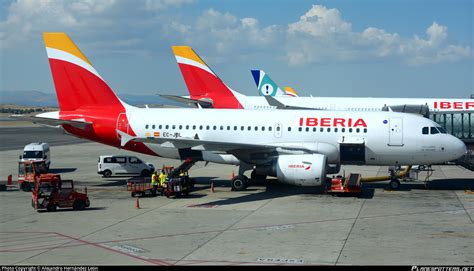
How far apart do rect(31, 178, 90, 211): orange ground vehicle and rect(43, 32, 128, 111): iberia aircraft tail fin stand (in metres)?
9.53

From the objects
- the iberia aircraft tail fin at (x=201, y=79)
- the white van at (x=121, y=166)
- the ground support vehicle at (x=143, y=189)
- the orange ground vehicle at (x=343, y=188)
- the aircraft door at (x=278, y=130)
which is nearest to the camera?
the orange ground vehicle at (x=343, y=188)

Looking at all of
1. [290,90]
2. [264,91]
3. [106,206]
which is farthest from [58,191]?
[290,90]

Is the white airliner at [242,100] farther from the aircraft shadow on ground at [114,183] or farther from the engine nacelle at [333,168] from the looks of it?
the engine nacelle at [333,168]

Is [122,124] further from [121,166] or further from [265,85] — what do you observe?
[265,85]

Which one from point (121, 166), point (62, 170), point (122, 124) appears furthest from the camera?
point (62, 170)

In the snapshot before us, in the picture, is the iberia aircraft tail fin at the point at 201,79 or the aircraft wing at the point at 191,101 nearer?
the aircraft wing at the point at 191,101

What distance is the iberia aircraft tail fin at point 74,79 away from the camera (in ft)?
126

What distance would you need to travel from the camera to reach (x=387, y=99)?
200 feet

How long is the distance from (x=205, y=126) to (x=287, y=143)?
17.9 feet

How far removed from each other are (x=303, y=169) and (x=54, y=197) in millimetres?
13265

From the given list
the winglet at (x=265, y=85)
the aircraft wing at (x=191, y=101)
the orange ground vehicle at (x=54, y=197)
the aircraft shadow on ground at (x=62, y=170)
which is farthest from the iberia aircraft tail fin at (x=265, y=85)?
the orange ground vehicle at (x=54, y=197)

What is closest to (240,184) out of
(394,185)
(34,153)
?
(394,185)

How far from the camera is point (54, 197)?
28766 mm

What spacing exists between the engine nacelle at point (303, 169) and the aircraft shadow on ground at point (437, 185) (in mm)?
6672
